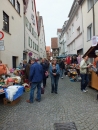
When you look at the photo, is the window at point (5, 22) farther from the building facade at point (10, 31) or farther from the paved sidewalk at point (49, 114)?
the paved sidewalk at point (49, 114)

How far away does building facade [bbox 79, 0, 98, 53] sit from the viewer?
12500 millimetres

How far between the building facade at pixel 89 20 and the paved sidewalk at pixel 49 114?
8.02 meters

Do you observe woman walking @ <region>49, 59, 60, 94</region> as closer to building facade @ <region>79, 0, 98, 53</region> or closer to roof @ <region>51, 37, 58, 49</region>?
building facade @ <region>79, 0, 98, 53</region>

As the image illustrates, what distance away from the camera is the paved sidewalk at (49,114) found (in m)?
4.06

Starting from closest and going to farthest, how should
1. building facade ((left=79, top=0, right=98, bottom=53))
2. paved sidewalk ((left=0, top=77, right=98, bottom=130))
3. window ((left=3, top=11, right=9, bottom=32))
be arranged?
paved sidewalk ((left=0, top=77, right=98, bottom=130))
window ((left=3, top=11, right=9, bottom=32))
building facade ((left=79, top=0, right=98, bottom=53))

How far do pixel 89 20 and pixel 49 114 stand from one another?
36.5 feet

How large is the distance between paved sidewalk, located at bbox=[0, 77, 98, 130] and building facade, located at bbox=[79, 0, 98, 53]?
8019mm

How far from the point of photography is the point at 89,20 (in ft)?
45.6

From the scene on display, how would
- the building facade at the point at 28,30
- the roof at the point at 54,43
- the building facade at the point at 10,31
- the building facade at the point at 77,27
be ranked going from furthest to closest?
the roof at the point at 54,43
the building facade at the point at 28,30
the building facade at the point at 77,27
the building facade at the point at 10,31

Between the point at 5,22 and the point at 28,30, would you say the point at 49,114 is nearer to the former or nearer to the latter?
the point at 5,22

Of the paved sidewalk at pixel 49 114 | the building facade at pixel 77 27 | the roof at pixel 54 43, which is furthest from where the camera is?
the roof at pixel 54 43

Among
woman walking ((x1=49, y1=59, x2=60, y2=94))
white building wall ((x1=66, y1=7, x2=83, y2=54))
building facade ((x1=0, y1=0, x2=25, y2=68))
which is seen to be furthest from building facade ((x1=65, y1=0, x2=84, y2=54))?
woman walking ((x1=49, y1=59, x2=60, y2=94))

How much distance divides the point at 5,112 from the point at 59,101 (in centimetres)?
218

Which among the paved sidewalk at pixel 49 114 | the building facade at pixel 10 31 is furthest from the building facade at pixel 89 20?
the paved sidewalk at pixel 49 114
